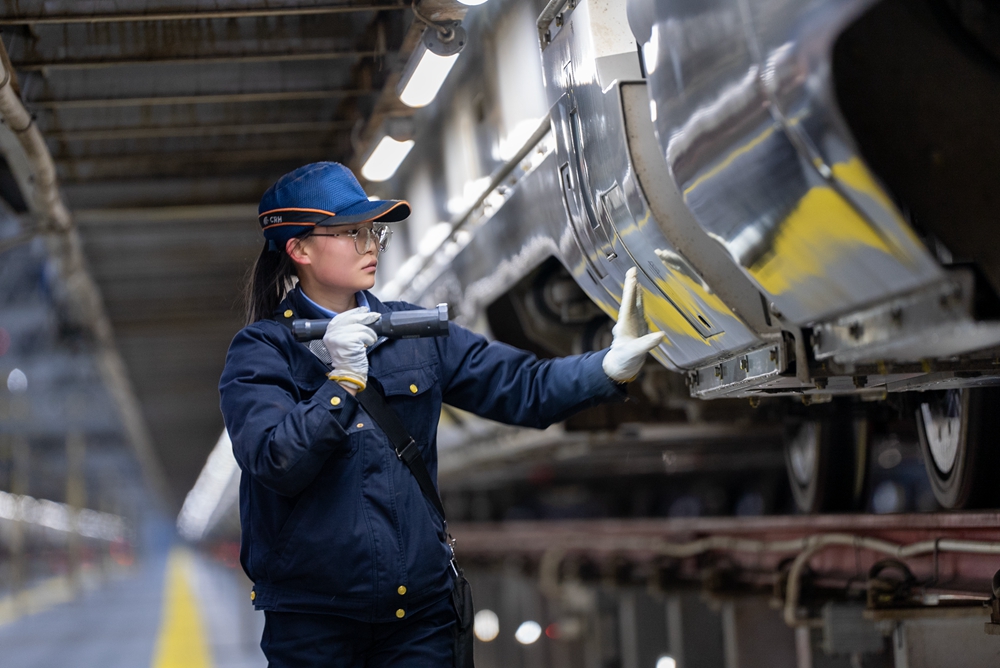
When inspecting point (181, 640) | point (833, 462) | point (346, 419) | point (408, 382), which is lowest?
point (181, 640)

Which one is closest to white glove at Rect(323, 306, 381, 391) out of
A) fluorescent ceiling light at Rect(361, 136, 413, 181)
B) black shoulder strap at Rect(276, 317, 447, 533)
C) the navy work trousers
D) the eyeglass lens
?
black shoulder strap at Rect(276, 317, 447, 533)

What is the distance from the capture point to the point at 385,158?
21.6ft

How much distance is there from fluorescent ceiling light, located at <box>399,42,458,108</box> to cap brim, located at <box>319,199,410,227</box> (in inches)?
90.4

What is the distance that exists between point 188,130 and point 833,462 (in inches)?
180

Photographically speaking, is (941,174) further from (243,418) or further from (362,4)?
(362,4)

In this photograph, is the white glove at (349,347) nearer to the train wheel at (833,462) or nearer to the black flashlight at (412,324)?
the black flashlight at (412,324)

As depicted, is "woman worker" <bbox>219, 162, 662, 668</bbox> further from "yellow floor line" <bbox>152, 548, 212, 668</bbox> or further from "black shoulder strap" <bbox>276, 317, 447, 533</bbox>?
"yellow floor line" <bbox>152, 548, 212, 668</bbox>

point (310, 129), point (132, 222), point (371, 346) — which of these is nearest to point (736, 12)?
point (371, 346)

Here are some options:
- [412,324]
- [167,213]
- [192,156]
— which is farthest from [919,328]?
[167,213]

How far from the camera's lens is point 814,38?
2.16 metres

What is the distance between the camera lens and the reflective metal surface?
2.18 meters

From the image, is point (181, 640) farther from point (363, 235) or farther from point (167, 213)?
point (363, 235)

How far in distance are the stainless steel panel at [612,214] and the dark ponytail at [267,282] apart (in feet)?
3.44

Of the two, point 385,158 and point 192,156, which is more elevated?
point 192,156
